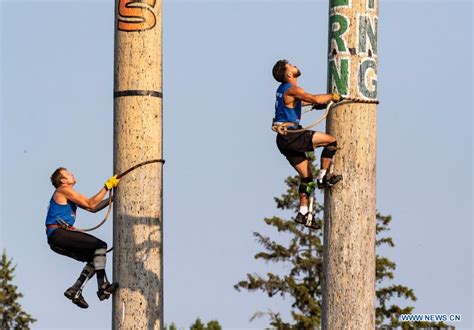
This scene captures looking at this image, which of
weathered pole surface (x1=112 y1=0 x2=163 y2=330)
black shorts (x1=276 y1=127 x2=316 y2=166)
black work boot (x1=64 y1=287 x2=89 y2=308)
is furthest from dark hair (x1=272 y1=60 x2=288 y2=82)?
black work boot (x1=64 y1=287 x2=89 y2=308)

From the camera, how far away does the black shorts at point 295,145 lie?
52.7 feet

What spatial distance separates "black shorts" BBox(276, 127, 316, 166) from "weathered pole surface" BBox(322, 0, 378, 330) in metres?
0.26

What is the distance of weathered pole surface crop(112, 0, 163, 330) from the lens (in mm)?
17109

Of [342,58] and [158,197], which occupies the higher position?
[342,58]

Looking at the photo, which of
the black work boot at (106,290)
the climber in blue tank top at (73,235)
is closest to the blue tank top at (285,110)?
the climber in blue tank top at (73,235)

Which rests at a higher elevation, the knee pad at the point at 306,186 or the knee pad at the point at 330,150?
the knee pad at the point at 330,150

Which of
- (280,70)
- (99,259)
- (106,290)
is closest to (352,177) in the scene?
(280,70)

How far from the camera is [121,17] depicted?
17.5m

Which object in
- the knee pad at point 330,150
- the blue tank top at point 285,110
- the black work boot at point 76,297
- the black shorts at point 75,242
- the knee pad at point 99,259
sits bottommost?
the black work boot at point 76,297

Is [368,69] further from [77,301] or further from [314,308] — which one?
[314,308]

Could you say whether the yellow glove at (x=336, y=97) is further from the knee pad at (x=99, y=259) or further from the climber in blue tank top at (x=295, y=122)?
the knee pad at (x=99, y=259)

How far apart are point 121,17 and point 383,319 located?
26.9 meters

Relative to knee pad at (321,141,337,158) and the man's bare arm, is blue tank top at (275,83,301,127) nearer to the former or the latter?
the man's bare arm

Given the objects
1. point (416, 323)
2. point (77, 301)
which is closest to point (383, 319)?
point (416, 323)
